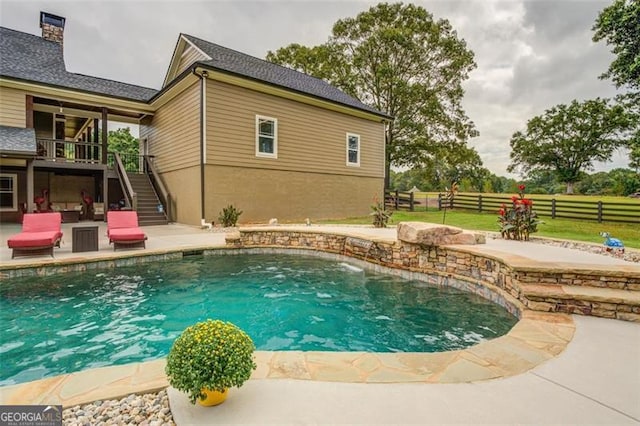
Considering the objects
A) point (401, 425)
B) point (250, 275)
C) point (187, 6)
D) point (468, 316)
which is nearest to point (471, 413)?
point (401, 425)

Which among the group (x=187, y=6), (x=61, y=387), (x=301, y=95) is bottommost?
(x=61, y=387)

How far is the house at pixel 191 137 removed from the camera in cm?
1088

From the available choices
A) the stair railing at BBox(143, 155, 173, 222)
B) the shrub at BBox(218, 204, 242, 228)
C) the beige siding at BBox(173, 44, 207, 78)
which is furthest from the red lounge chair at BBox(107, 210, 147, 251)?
the beige siding at BBox(173, 44, 207, 78)

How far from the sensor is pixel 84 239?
703cm

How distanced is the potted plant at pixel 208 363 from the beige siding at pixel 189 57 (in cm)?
1240

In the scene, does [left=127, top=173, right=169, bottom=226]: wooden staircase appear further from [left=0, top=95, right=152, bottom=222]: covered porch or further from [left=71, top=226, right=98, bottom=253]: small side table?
[left=71, top=226, right=98, bottom=253]: small side table

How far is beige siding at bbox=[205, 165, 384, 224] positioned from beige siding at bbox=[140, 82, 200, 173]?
1300 mm

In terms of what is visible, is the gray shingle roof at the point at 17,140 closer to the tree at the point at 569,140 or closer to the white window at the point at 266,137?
the white window at the point at 266,137

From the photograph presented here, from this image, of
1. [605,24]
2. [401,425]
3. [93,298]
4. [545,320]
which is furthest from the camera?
[605,24]

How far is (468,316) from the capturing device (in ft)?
14.3

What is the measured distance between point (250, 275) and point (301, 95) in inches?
350

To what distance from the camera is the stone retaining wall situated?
371 centimetres

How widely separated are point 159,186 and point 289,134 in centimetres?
588

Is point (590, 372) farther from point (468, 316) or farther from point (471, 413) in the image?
point (468, 316)
